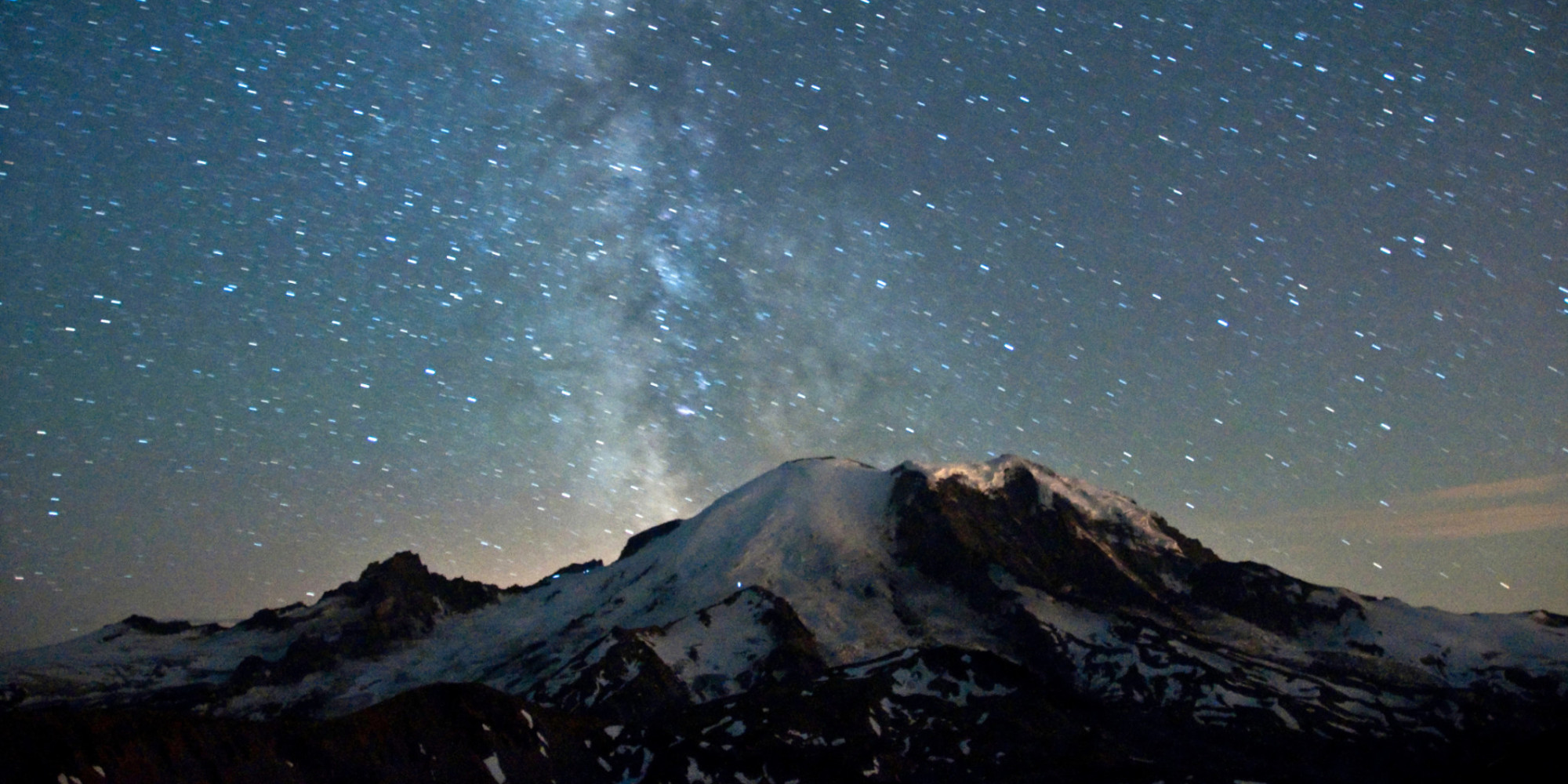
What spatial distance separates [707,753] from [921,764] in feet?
72.6

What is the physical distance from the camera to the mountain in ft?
227

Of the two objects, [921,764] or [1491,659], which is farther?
[1491,659]

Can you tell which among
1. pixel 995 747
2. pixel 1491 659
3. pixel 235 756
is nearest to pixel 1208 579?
pixel 1491 659

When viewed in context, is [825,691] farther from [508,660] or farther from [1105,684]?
[508,660]

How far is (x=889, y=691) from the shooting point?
110 m

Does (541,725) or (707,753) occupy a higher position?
(541,725)

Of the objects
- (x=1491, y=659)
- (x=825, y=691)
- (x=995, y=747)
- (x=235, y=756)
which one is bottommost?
(x=1491, y=659)

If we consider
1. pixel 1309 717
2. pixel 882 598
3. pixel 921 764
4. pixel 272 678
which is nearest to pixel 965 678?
pixel 921 764

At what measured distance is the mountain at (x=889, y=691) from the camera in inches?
2724

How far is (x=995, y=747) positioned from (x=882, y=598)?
82727mm

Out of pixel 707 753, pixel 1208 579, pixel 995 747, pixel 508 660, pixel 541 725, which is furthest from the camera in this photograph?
pixel 1208 579

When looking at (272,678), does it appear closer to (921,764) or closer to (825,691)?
(825,691)

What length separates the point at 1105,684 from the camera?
147000 millimetres

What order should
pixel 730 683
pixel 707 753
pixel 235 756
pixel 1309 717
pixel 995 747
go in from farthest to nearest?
pixel 730 683 → pixel 1309 717 → pixel 995 747 → pixel 707 753 → pixel 235 756
